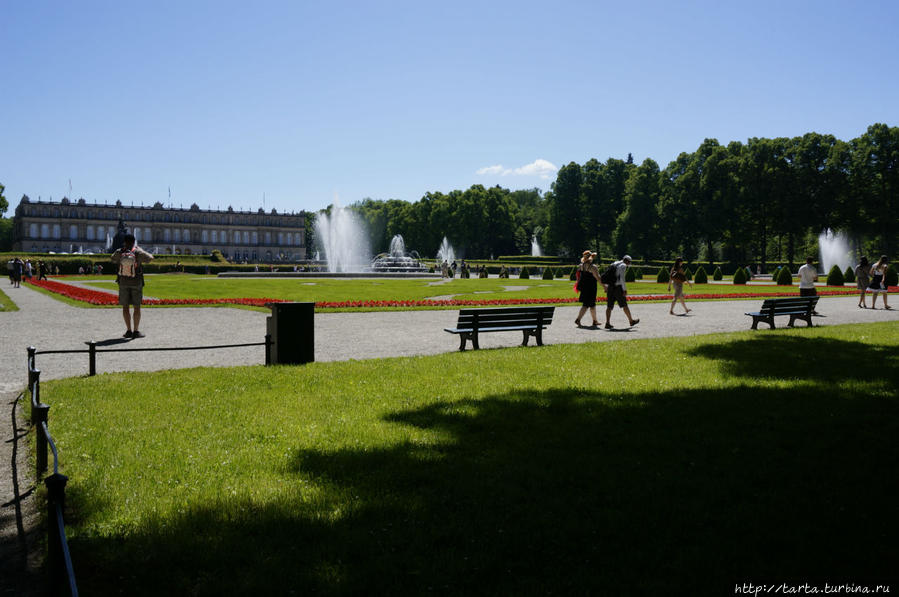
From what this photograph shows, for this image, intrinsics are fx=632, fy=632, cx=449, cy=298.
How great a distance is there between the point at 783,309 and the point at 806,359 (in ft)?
16.3

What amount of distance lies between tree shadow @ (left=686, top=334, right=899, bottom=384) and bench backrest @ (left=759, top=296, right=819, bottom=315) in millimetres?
1818

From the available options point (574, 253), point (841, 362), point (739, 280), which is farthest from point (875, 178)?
point (841, 362)

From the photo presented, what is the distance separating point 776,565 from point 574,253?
A: 256 feet

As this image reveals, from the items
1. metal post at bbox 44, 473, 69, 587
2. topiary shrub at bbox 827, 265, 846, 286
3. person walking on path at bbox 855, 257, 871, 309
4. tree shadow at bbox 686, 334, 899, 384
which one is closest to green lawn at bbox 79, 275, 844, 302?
topiary shrub at bbox 827, 265, 846, 286

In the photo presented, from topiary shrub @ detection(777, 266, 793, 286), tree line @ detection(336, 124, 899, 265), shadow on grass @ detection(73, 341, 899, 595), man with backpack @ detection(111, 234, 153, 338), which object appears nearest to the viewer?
shadow on grass @ detection(73, 341, 899, 595)

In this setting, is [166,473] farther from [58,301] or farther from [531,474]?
[58,301]

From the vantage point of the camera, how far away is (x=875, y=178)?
5434 centimetres

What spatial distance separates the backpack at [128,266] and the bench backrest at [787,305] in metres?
12.5

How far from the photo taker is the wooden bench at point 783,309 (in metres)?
13.2

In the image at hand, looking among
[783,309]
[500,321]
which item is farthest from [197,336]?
[783,309]

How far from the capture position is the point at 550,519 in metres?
3.71

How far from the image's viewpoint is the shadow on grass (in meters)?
3.12

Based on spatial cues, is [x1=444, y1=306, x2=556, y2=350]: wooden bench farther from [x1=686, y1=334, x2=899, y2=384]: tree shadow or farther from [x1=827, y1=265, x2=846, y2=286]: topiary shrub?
[x1=827, y1=265, x2=846, y2=286]: topiary shrub

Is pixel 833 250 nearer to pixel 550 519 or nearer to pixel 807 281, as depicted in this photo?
pixel 807 281
